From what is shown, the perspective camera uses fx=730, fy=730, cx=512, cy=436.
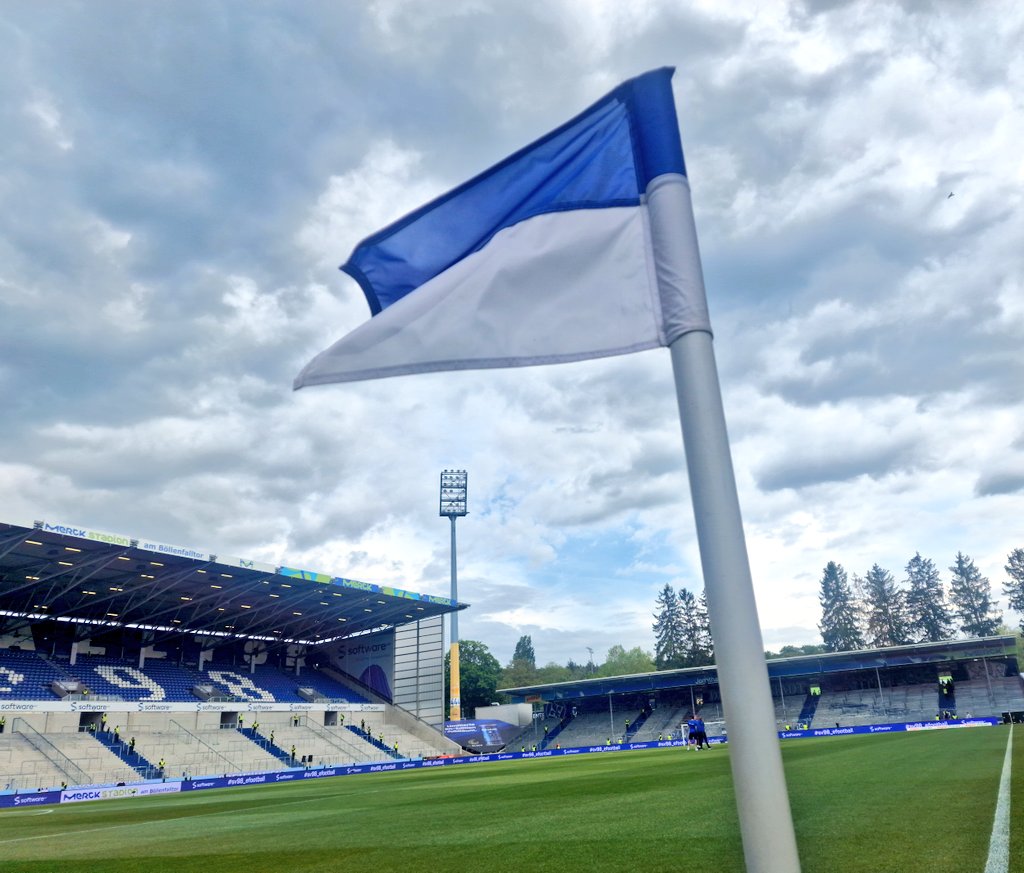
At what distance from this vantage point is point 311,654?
2625 inches

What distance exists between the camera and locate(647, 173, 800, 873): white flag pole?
2.27 meters

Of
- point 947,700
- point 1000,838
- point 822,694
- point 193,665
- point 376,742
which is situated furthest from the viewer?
point 822,694

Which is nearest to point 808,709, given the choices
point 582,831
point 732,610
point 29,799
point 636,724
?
point 636,724

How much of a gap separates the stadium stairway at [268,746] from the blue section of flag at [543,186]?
48444 mm

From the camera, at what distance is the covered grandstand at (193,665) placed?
37.7m

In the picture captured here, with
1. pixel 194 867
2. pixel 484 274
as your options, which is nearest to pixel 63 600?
pixel 194 867

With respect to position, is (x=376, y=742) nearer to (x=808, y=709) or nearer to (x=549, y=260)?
(x=808, y=709)

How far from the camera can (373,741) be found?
53.5 m

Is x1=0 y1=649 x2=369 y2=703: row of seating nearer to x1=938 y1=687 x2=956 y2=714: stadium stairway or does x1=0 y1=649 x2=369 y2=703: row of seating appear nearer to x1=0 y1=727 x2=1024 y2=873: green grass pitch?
x1=0 y1=727 x2=1024 y2=873: green grass pitch

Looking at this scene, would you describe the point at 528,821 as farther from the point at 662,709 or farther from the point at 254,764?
the point at 662,709

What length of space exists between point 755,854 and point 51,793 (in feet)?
115

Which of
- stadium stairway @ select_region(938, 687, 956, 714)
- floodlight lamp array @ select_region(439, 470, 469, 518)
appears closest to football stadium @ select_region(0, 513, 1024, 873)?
stadium stairway @ select_region(938, 687, 956, 714)

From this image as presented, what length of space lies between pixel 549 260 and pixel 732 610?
1.88 meters

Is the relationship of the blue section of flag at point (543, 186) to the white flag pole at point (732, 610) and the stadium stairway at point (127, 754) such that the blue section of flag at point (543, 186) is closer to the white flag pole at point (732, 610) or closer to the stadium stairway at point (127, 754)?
the white flag pole at point (732, 610)
